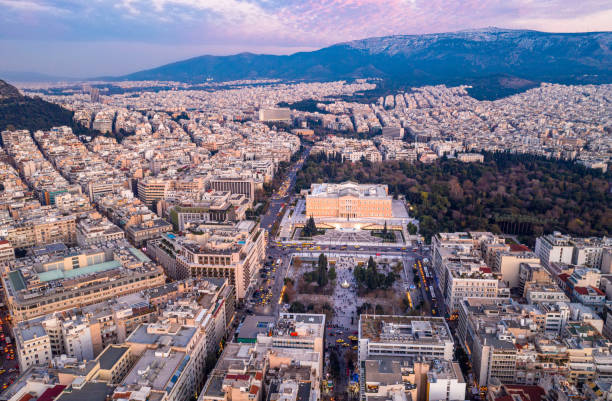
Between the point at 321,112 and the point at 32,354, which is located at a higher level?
the point at 321,112

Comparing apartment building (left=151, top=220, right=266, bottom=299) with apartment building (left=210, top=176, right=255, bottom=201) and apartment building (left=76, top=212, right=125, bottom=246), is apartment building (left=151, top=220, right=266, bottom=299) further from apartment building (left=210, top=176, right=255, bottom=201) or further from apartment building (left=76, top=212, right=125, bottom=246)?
apartment building (left=210, top=176, right=255, bottom=201)

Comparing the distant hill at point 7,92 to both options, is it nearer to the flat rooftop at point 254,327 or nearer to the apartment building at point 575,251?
the flat rooftop at point 254,327

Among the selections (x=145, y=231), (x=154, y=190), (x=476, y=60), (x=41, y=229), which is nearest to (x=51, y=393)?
(x=145, y=231)

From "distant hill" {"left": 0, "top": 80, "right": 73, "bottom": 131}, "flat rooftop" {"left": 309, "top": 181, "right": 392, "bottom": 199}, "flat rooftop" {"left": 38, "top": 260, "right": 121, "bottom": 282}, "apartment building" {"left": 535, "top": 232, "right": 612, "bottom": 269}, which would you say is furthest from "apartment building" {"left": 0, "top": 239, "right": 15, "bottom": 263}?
"distant hill" {"left": 0, "top": 80, "right": 73, "bottom": 131}

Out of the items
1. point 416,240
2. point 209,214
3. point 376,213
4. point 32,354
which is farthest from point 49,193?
point 416,240

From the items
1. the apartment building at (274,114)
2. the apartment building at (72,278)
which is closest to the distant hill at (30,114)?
the apartment building at (274,114)

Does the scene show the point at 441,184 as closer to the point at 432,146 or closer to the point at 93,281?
the point at 432,146

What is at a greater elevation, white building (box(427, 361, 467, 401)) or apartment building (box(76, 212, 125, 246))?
apartment building (box(76, 212, 125, 246))
